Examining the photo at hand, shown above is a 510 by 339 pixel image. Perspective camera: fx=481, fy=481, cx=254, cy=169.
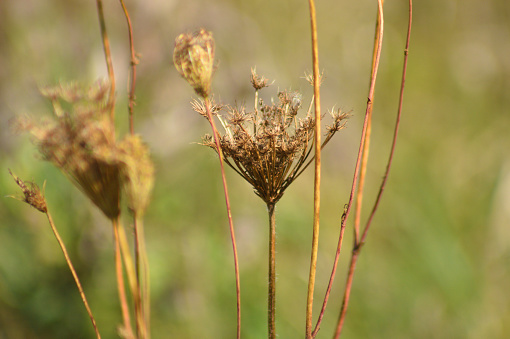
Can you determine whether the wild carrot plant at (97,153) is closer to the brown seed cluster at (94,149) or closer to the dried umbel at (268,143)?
the brown seed cluster at (94,149)

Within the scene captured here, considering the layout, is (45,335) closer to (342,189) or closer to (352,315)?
(352,315)

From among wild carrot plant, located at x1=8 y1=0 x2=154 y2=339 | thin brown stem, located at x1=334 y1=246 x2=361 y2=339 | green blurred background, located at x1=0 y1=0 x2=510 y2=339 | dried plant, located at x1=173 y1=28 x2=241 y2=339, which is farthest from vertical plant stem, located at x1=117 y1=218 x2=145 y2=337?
green blurred background, located at x1=0 y1=0 x2=510 y2=339

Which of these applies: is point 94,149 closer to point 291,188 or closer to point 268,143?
point 268,143

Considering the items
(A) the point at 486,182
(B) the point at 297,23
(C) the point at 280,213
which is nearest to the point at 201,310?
(C) the point at 280,213

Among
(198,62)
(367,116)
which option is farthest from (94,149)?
(367,116)

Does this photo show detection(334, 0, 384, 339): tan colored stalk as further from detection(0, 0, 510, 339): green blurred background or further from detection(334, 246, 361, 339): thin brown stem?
detection(0, 0, 510, 339): green blurred background
